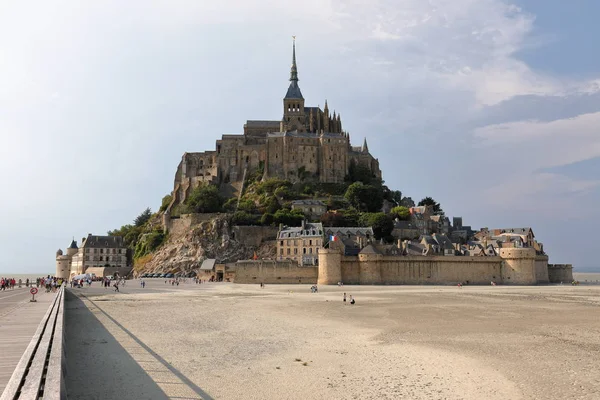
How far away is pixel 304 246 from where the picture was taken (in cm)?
5734

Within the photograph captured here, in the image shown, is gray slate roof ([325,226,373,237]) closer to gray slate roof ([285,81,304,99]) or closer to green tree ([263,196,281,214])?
green tree ([263,196,281,214])

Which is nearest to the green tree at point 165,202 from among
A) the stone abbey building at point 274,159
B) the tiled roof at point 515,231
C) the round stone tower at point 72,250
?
the stone abbey building at point 274,159

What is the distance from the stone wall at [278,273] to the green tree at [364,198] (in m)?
20.5

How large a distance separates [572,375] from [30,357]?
479 inches

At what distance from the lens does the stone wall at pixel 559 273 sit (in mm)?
60206

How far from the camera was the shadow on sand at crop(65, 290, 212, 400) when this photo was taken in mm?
10523

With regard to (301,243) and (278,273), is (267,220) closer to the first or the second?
(301,243)

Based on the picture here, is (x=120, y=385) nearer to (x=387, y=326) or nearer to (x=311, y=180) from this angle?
(x=387, y=326)

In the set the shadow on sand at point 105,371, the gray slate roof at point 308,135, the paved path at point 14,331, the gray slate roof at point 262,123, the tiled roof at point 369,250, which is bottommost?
the shadow on sand at point 105,371

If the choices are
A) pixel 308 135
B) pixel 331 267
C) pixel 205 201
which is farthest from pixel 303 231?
pixel 308 135

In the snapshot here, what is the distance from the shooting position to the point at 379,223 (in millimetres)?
62875

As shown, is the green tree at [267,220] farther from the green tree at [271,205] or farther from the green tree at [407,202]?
the green tree at [407,202]

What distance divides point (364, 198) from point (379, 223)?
307 inches

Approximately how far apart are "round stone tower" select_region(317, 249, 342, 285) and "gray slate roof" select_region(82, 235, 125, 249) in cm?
3654
